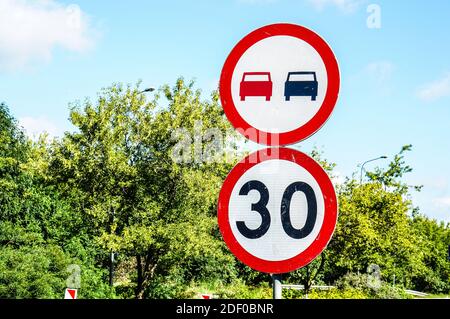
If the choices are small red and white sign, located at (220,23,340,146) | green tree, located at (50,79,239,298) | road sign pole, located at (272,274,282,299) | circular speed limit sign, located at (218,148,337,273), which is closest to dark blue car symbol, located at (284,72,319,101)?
small red and white sign, located at (220,23,340,146)

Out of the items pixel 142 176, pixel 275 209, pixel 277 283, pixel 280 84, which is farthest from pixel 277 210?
pixel 142 176

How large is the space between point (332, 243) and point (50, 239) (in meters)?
11.4

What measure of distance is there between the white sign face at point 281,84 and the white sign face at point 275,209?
0.70ft

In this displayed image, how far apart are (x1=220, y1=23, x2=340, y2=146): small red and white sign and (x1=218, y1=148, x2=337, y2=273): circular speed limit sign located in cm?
14

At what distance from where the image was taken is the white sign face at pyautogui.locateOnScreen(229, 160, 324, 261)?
2387 millimetres

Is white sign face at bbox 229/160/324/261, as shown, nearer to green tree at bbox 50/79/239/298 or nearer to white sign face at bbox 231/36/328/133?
white sign face at bbox 231/36/328/133

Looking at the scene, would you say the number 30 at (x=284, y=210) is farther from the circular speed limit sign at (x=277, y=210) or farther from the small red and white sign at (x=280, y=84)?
the small red and white sign at (x=280, y=84)

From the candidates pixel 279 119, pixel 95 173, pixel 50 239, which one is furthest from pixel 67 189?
pixel 279 119

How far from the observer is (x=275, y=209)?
95.7 inches

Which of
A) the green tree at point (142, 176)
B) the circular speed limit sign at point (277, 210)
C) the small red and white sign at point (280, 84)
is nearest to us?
the circular speed limit sign at point (277, 210)

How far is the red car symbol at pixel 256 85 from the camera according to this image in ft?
8.39

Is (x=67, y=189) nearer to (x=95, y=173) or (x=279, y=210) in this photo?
(x=95, y=173)

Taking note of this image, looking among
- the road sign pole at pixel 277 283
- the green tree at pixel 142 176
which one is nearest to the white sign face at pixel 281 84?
the road sign pole at pixel 277 283

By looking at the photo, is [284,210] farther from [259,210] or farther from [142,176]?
[142,176]
